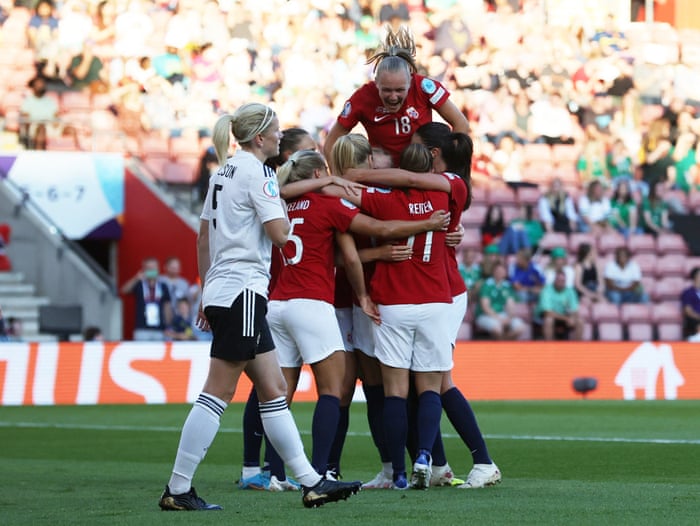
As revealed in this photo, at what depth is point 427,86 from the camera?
8.15m

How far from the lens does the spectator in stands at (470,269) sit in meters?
20.2

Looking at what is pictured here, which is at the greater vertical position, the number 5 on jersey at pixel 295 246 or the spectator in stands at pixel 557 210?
the number 5 on jersey at pixel 295 246

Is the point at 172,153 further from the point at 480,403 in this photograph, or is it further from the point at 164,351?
the point at 480,403

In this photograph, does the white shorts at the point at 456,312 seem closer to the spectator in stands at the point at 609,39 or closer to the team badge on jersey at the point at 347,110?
the team badge on jersey at the point at 347,110

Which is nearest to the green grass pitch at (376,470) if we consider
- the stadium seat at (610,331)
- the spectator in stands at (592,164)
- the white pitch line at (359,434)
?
the white pitch line at (359,434)

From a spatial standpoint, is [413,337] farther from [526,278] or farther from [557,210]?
[557,210]

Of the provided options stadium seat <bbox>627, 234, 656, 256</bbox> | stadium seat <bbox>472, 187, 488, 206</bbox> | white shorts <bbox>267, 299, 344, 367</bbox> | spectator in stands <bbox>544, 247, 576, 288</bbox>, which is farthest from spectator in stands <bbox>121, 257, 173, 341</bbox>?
white shorts <bbox>267, 299, 344, 367</bbox>

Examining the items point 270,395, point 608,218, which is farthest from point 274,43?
point 270,395

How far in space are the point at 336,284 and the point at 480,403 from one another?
9.74m

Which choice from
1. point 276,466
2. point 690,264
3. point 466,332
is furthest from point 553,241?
point 276,466

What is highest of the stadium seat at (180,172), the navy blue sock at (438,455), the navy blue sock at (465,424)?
the stadium seat at (180,172)

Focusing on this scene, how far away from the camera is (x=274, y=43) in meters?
23.5

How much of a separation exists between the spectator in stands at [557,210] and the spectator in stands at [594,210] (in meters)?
0.20

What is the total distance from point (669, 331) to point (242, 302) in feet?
54.4
